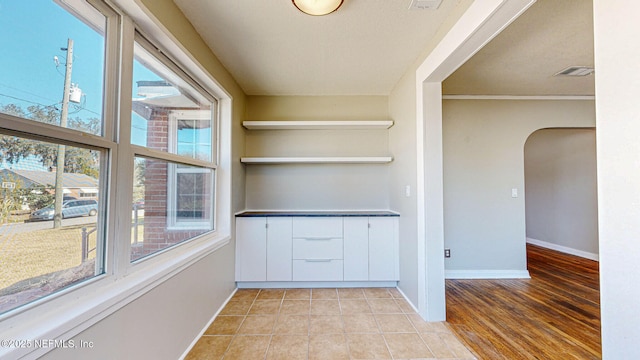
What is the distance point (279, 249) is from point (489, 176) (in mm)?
2832

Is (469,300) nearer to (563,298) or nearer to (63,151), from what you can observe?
(563,298)

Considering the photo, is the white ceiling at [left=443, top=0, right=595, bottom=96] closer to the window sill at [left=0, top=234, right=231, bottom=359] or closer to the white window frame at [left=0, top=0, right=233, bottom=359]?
the white window frame at [left=0, top=0, right=233, bottom=359]

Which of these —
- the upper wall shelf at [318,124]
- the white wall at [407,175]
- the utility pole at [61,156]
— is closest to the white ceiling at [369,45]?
the white wall at [407,175]

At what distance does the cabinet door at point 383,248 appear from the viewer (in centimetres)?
291

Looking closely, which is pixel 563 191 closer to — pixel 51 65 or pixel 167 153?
pixel 167 153

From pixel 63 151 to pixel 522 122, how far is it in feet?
14.5

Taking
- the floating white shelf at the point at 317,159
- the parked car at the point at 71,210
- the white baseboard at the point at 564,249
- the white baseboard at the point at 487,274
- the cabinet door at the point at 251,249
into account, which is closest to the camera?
the parked car at the point at 71,210

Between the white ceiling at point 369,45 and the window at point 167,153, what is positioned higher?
the white ceiling at point 369,45

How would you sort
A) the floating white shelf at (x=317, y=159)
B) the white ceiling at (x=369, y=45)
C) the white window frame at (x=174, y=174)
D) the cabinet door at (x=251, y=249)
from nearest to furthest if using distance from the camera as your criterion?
the white ceiling at (x=369, y=45) < the white window frame at (x=174, y=174) < the cabinet door at (x=251, y=249) < the floating white shelf at (x=317, y=159)

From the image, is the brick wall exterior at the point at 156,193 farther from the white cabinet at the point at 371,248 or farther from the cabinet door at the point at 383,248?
the cabinet door at the point at 383,248

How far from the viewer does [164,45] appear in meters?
1.65

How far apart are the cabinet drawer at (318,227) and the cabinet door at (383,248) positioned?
39 centimetres

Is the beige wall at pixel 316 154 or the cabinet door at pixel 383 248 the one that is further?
the beige wall at pixel 316 154

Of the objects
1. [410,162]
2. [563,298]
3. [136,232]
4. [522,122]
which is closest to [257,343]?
[136,232]
